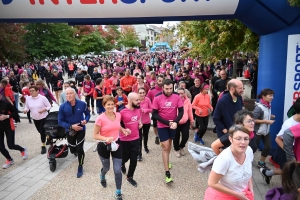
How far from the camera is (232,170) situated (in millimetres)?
2631

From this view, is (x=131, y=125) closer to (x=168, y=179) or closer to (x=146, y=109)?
(x=168, y=179)

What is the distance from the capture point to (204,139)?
293 inches

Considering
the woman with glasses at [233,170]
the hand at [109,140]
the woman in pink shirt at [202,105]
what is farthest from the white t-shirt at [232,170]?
the woman in pink shirt at [202,105]

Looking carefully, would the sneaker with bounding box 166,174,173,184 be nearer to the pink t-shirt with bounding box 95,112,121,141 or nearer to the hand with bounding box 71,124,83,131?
the pink t-shirt with bounding box 95,112,121,141

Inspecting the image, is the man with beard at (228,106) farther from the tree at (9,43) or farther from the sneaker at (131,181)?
the tree at (9,43)

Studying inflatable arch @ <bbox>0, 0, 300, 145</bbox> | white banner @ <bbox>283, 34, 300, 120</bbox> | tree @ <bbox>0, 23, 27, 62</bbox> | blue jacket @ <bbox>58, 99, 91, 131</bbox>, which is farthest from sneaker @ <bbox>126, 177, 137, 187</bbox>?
tree @ <bbox>0, 23, 27, 62</bbox>

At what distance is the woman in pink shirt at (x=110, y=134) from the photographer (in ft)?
13.9

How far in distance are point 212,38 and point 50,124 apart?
21.2 feet

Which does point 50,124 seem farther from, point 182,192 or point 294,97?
point 294,97

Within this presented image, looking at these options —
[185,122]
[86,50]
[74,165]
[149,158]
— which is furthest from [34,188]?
[86,50]

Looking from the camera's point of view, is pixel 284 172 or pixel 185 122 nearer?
pixel 284 172

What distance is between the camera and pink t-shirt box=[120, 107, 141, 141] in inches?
182

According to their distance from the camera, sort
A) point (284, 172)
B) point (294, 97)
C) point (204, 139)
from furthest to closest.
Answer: point (204, 139) → point (294, 97) → point (284, 172)

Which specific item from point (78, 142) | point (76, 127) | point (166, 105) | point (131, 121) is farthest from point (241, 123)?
point (78, 142)
